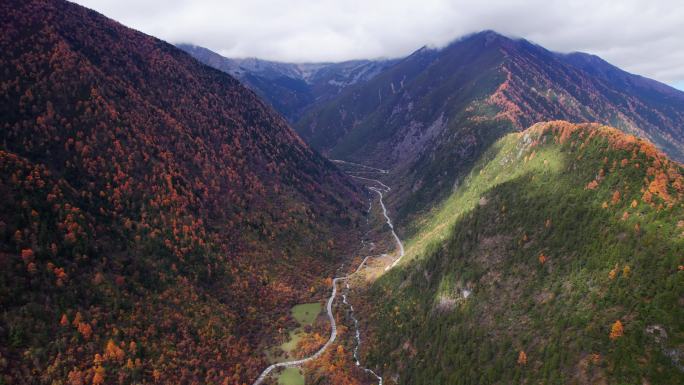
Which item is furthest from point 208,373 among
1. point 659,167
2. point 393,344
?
point 659,167

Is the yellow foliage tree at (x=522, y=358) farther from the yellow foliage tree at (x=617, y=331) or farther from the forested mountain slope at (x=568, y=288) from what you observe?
the yellow foliage tree at (x=617, y=331)

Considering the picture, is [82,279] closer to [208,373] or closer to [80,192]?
[80,192]

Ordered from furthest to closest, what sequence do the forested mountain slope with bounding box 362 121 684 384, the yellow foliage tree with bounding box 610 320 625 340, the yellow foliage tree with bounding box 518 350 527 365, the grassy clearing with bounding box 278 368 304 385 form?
the grassy clearing with bounding box 278 368 304 385 < the yellow foliage tree with bounding box 518 350 527 365 < the yellow foliage tree with bounding box 610 320 625 340 < the forested mountain slope with bounding box 362 121 684 384

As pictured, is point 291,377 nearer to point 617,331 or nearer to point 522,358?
point 522,358

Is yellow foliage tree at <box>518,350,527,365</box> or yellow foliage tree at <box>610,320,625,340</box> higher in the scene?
yellow foliage tree at <box>610,320,625,340</box>

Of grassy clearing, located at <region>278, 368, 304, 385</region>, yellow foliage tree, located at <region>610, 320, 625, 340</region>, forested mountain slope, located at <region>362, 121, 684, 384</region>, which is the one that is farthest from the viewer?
grassy clearing, located at <region>278, 368, 304, 385</region>

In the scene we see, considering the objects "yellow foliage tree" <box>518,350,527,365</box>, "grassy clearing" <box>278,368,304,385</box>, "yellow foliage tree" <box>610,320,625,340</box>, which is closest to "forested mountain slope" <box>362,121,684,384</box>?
"yellow foliage tree" <box>610,320,625,340</box>

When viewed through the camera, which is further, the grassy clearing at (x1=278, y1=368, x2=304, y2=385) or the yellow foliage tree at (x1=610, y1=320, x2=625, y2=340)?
the grassy clearing at (x1=278, y1=368, x2=304, y2=385)

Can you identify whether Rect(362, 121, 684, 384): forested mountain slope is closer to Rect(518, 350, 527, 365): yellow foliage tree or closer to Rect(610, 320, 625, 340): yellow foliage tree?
Rect(610, 320, 625, 340): yellow foliage tree

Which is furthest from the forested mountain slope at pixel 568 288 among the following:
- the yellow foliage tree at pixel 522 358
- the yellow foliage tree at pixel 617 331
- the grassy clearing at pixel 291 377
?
the grassy clearing at pixel 291 377
